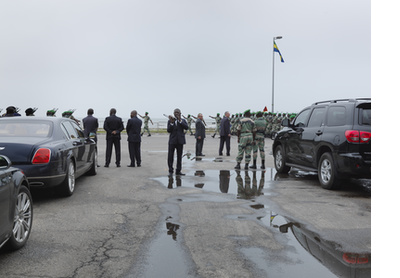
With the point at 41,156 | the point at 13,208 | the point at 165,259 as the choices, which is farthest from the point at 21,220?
the point at 41,156

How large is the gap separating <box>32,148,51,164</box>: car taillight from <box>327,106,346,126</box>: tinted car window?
5.74 m

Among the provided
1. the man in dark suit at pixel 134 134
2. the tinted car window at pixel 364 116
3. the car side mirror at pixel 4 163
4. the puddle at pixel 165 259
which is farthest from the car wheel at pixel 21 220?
the man in dark suit at pixel 134 134

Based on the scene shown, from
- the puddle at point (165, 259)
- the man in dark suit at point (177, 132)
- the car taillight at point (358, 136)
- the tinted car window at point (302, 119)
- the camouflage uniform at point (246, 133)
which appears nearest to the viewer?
the puddle at point (165, 259)

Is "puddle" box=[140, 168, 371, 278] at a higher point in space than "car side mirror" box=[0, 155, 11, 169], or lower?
lower

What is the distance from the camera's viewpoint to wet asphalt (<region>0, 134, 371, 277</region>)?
165 inches

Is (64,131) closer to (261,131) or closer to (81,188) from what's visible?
(81,188)

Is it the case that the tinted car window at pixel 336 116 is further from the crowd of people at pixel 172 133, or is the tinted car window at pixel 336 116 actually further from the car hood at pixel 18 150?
the car hood at pixel 18 150

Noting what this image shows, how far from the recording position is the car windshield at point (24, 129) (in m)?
7.65

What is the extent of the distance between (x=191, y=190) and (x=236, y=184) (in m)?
1.34

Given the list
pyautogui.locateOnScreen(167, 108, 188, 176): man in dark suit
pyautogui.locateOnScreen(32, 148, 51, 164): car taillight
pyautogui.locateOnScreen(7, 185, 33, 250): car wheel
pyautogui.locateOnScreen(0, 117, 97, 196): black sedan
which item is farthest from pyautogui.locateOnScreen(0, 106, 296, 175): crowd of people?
pyautogui.locateOnScreen(7, 185, 33, 250): car wheel

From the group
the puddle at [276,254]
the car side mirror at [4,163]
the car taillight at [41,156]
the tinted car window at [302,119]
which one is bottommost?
the puddle at [276,254]

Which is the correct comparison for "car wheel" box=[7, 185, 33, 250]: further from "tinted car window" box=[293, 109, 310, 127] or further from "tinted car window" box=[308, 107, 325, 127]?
"tinted car window" box=[293, 109, 310, 127]

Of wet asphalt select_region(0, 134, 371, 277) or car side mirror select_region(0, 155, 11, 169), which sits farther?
car side mirror select_region(0, 155, 11, 169)

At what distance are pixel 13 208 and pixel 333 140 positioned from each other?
635cm
